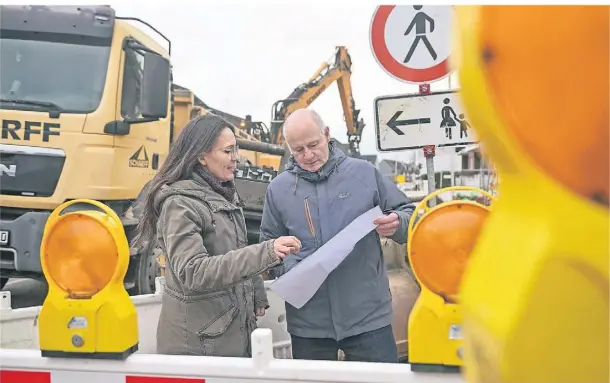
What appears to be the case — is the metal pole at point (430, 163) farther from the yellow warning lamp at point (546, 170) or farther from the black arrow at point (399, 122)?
the yellow warning lamp at point (546, 170)

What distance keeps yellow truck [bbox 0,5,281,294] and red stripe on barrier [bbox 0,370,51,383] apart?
3.25m

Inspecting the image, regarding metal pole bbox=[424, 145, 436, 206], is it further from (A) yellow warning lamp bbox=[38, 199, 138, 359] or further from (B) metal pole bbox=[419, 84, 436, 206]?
(A) yellow warning lamp bbox=[38, 199, 138, 359]

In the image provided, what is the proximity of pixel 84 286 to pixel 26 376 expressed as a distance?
303 mm

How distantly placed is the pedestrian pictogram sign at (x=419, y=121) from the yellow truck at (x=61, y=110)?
8.68 ft

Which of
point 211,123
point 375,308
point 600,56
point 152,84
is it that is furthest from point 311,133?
point 152,84

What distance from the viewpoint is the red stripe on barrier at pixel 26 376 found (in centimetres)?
150

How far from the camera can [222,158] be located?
202cm

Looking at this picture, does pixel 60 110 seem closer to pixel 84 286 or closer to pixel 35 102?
pixel 35 102

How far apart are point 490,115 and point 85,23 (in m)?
4.94

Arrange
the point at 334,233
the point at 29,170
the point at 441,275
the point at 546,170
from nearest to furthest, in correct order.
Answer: the point at 546,170
the point at 441,275
the point at 334,233
the point at 29,170

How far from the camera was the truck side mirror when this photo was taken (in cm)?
473

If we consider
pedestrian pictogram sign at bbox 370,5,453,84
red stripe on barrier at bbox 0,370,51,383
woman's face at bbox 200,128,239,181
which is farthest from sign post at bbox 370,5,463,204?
red stripe on barrier at bbox 0,370,51,383

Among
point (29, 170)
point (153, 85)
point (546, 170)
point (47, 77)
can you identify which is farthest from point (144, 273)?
point (546, 170)

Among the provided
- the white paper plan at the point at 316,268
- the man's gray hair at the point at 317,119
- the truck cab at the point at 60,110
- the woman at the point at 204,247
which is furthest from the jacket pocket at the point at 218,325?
the truck cab at the point at 60,110
